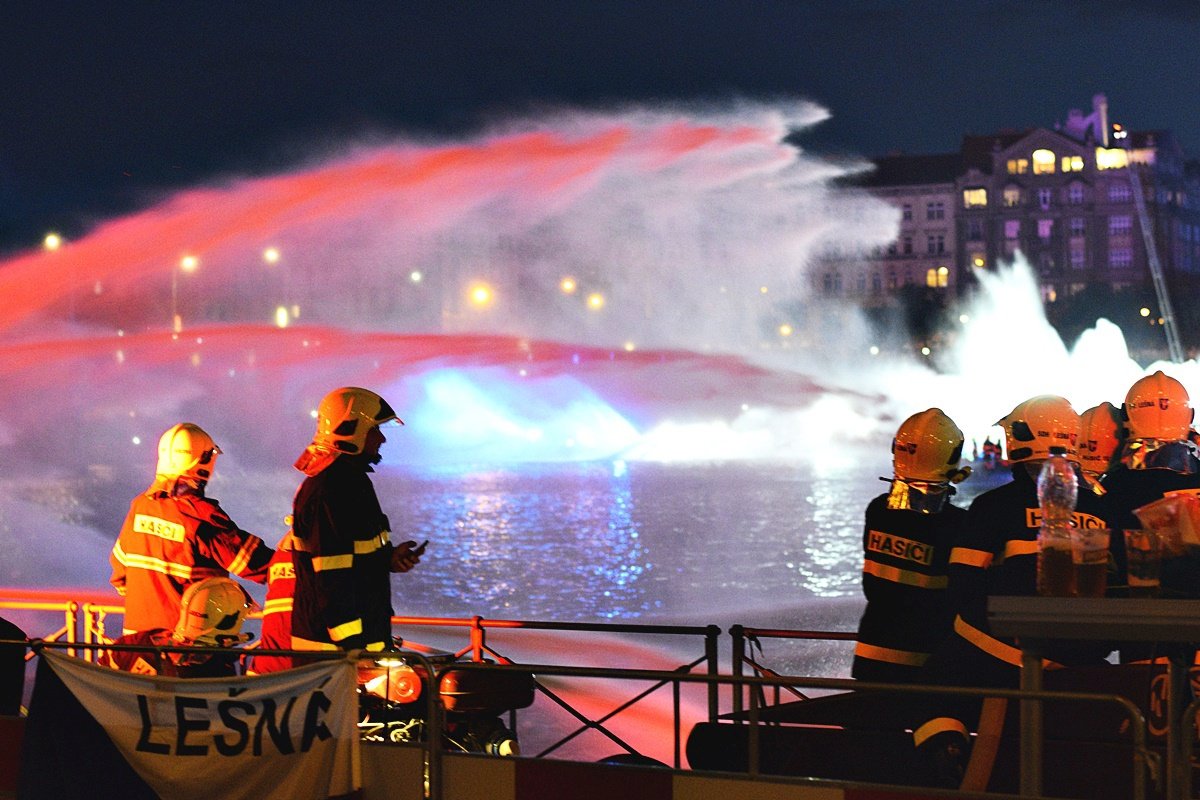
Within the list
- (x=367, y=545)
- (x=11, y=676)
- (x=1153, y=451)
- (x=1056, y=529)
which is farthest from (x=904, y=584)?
(x=11, y=676)

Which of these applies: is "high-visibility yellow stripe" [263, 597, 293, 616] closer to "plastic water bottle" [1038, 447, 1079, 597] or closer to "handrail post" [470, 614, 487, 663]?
"handrail post" [470, 614, 487, 663]

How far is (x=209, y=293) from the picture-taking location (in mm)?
33375

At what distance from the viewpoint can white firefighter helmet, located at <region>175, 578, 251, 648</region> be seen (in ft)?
23.0

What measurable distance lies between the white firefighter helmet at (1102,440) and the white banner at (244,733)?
491cm

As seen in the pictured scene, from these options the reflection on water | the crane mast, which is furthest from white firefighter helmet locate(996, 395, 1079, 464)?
the crane mast

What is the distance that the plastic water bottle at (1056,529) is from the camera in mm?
5035

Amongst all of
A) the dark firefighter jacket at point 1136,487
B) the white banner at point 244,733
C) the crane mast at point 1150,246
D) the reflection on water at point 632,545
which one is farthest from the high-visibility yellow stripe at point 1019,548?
the crane mast at point 1150,246

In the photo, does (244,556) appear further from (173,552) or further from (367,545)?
(367,545)

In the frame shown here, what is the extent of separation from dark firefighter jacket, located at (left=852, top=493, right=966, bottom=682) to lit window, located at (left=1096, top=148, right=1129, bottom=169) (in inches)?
4935

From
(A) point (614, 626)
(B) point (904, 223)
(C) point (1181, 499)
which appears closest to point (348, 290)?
(A) point (614, 626)

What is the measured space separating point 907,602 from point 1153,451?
2.51 meters

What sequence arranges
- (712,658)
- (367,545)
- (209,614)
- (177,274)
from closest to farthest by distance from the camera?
(209,614) → (367,545) → (712,658) → (177,274)

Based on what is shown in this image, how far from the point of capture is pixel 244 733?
6.05 meters

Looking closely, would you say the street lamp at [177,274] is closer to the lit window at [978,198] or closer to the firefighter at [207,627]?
the firefighter at [207,627]
